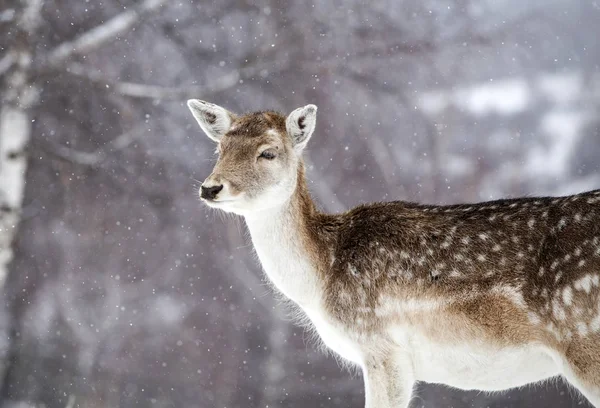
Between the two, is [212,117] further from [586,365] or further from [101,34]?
[101,34]

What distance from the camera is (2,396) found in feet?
23.4

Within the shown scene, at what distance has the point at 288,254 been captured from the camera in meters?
3.50

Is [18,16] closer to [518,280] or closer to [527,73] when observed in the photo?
[527,73]

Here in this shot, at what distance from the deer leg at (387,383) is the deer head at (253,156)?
80 centimetres

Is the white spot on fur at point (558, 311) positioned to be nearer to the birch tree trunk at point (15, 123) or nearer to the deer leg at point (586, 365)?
the deer leg at point (586, 365)

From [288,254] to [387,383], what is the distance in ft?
2.22

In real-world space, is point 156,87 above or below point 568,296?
below

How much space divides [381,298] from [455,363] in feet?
1.26

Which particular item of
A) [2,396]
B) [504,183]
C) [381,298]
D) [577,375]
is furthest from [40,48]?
[577,375]

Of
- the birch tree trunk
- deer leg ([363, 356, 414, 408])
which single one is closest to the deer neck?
deer leg ([363, 356, 414, 408])

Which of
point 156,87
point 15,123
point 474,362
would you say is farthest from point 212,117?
point 156,87

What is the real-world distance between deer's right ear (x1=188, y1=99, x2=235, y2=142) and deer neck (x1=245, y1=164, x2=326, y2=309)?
0.45m

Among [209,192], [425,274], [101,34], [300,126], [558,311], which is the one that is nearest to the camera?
[558,311]

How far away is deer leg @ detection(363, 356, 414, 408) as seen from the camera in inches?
127
